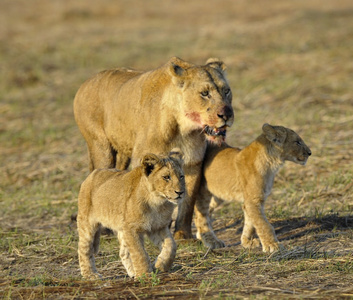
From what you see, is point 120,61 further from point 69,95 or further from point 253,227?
point 253,227

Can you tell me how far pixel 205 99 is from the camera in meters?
7.62

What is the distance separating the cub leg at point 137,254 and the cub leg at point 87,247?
62 cm

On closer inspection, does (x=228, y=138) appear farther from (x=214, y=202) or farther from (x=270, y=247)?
(x=270, y=247)

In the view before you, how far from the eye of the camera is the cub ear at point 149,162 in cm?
638

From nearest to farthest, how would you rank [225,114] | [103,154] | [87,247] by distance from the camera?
[87,247], [225,114], [103,154]

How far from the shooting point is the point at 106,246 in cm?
827

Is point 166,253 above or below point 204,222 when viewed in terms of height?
above

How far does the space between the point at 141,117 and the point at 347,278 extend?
3091mm

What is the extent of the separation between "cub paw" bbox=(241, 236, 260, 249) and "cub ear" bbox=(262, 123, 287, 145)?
107cm

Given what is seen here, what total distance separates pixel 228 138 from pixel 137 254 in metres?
6.20

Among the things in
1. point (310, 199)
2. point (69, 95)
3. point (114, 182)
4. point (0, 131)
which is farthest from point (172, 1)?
point (114, 182)

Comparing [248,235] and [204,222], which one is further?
[204,222]

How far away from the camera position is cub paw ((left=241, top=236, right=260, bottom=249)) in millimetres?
7914

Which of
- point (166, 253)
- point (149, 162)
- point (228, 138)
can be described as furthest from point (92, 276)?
point (228, 138)
